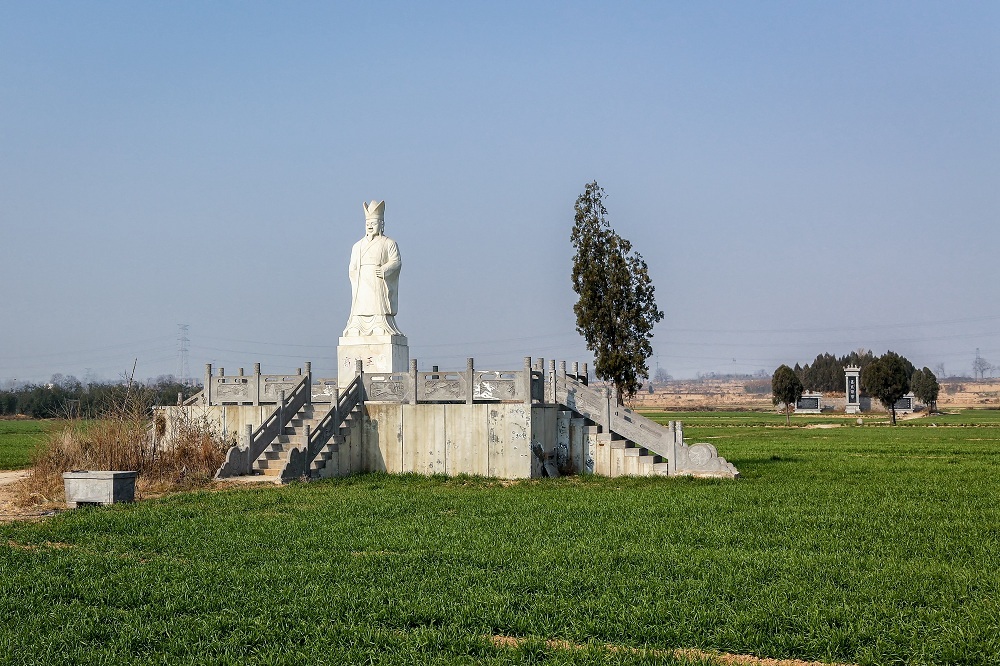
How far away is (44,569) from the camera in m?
10.7

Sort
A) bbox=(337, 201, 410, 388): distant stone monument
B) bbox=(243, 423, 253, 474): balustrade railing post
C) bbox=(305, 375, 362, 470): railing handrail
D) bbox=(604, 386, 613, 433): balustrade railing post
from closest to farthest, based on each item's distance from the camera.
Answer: bbox=(305, 375, 362, 470): railing handrail < bbox=(243, 423, 253, 474): balustrade railing post < bbox=(604, 386, 613, 433): balustrade railing post < bbox=(337, 201, 410, 388): distant stone monument

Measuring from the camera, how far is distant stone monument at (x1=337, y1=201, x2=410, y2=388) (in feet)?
85.5

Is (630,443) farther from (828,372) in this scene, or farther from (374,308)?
(828,372)

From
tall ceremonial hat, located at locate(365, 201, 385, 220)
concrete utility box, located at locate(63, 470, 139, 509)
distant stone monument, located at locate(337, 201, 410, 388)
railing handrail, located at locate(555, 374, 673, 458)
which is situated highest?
tall ceremonial hat, located at locate(365, 201, 385, 220)

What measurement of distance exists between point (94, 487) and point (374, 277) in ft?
37.3

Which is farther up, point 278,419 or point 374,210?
point 374,210

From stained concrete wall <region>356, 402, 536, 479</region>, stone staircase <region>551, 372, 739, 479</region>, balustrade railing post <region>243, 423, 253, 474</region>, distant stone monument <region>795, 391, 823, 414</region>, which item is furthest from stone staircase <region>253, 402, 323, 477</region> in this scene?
distant stone monument <region>795, 391, 823, 414</region>

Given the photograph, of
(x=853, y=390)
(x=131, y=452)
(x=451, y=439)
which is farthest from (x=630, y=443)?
(x=853, y=390)

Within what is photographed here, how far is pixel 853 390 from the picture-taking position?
3073 inches

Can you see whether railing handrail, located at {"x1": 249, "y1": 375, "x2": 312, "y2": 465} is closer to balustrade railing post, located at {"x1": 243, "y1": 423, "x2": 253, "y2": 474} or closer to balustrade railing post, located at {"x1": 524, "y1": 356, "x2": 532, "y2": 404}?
balustrade railing post, located at {"x1": 243, "y1": 423, "x2": 253, "y2": 474}

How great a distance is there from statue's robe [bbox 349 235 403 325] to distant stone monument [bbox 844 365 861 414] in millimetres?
57759

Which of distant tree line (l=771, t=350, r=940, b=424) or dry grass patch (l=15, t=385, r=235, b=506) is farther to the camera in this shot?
distant tree line (l=771, t=350, r=940, b=424)

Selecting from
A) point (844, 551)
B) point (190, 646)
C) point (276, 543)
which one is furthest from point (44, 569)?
point (844, 551)

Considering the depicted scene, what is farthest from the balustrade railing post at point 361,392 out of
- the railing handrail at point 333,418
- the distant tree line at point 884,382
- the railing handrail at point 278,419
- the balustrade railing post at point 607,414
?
the distant tree line at point 884,382
